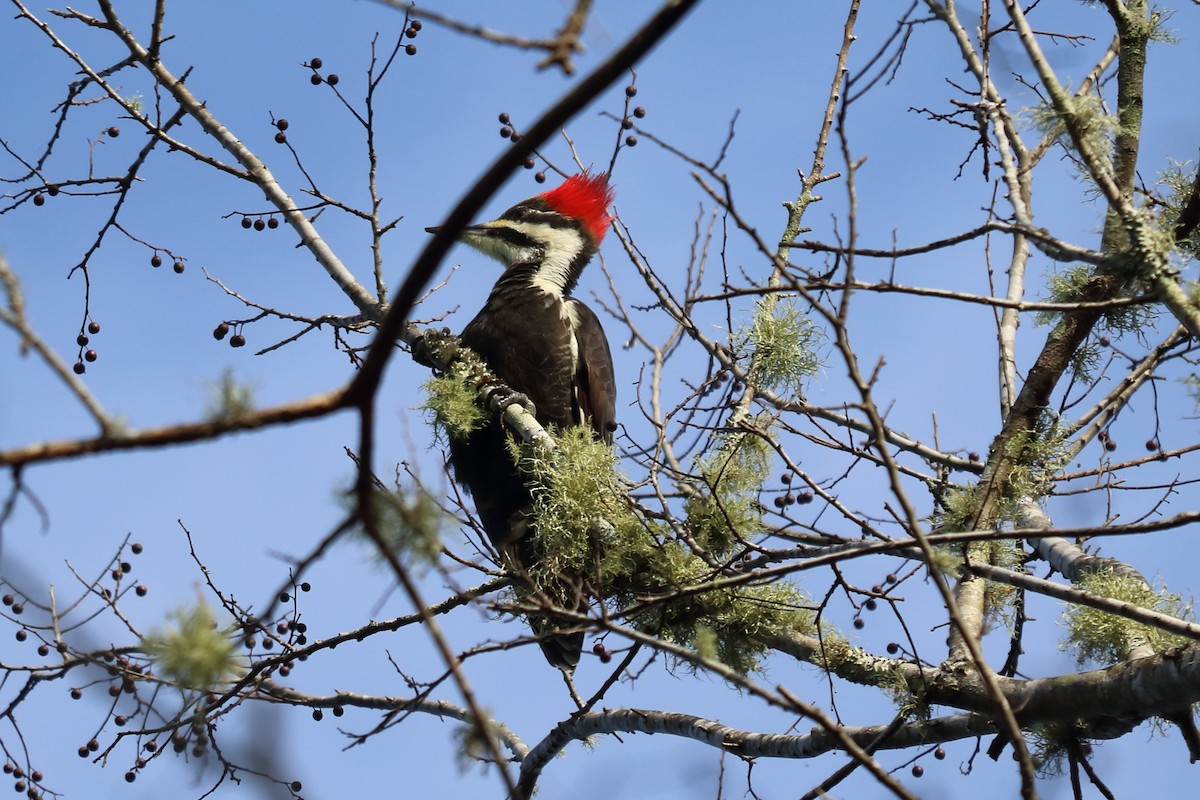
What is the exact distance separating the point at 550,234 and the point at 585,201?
284 millimetres

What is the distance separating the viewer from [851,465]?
3.94 meters

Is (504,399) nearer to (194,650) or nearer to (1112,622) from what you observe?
(1112,622)

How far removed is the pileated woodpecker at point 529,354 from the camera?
452 cm

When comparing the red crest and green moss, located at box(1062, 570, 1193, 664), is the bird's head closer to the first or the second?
the red crest

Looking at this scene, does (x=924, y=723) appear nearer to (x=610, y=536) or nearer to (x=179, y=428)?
(x=610, y=536)

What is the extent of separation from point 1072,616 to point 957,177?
7.17ft

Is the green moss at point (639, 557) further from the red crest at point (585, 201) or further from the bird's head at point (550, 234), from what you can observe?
the red crest at point (585, 201)

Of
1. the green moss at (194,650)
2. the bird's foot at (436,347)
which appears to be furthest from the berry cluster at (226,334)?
the green moss at (194,650)

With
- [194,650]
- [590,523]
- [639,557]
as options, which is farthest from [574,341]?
[194,650]

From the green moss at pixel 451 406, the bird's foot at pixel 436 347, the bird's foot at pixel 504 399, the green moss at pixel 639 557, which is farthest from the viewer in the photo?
the bird's foot at pixel 436 347

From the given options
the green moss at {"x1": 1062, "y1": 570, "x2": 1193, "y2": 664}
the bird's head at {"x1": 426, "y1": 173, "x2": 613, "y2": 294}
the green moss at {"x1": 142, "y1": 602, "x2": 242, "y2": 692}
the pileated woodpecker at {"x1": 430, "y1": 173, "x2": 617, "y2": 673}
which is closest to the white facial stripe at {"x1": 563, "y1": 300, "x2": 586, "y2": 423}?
the pileated woodpecker at {"x1": 430, "y1": 173, "x2": 617, "y2": 673}

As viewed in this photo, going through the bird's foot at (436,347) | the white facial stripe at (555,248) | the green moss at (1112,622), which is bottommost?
the green moss at (1112,622)

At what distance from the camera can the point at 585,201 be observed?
209 inches

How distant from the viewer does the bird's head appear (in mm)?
5062
